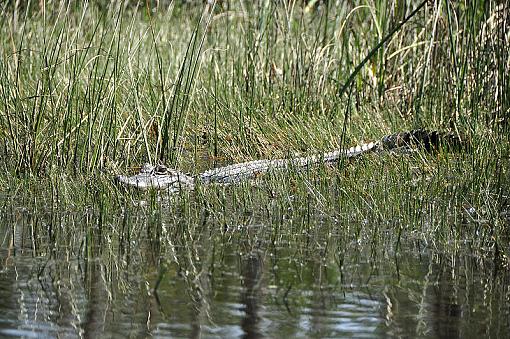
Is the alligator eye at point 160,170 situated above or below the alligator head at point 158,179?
above

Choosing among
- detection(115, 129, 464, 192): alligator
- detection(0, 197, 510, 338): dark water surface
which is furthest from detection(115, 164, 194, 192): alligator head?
detection(0, 197, 510, 338): dark water surface

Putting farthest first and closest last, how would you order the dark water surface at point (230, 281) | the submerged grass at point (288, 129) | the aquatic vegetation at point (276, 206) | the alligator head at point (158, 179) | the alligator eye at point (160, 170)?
the alligator eye at point (160, 170), the alligator head at point (158, 179), the submerged grass at point (288, 129), the aquatic vegetation at point (276, 206), the dark water surface at point (230, 281)

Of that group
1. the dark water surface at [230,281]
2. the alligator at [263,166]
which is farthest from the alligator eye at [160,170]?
the dark water surface at [230,281]

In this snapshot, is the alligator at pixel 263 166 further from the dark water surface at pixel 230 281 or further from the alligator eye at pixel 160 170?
the dark water surface at pixel 230 281

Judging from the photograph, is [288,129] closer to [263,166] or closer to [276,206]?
[263,166]

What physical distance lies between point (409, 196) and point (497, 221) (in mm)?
497

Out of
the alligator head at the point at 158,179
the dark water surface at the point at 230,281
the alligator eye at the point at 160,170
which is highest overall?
the alligator eye at the point at 160,170

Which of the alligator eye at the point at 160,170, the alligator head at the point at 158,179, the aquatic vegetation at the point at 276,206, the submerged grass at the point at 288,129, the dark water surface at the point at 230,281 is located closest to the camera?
the dark water surface at the point at 230,281

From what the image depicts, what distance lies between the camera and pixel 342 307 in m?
2.71

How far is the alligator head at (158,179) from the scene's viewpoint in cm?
447

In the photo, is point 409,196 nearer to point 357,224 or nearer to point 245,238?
point 357,224

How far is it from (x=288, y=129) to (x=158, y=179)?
61.5 inches

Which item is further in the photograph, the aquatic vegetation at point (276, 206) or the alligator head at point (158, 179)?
the alligator head at point (158, 179)

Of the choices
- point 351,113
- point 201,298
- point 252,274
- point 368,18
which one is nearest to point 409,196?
point 252,274
